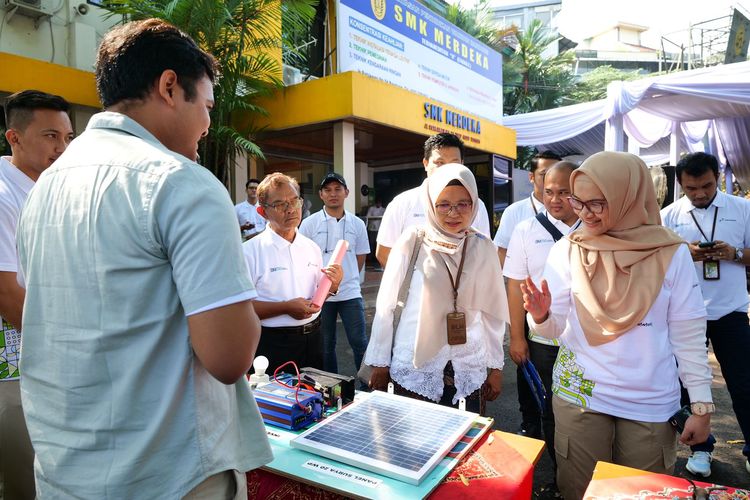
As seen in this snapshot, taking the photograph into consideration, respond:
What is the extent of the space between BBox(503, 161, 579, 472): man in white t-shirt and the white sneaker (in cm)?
77

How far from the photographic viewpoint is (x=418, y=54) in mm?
8289

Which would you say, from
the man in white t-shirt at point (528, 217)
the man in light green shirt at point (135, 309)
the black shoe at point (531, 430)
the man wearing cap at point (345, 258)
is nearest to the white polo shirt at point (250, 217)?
the man wearing cap at point (345, 258)

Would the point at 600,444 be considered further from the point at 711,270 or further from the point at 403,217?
the point at 403,217

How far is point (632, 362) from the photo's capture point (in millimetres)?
1799

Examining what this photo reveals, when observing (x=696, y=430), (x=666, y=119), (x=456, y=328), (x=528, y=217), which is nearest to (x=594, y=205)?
(x=456, y=328)

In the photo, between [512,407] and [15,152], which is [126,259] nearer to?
[15,152]

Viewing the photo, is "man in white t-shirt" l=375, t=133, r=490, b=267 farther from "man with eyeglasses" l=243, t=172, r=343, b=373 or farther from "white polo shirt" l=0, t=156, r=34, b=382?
"white polo shirt" l=0, t=156, r=34, b=382

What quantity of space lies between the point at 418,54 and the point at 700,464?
734cm

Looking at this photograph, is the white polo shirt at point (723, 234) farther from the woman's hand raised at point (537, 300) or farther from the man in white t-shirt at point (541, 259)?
the woman's hand raised at point (537, 300)

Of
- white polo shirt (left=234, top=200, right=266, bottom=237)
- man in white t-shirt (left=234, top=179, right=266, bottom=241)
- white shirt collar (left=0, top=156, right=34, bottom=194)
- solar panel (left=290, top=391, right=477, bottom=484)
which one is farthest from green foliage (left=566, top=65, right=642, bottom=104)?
white shirt collar (left=0, top=156, right=34, bottom=194)

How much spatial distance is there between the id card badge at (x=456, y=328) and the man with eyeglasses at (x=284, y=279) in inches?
28.3

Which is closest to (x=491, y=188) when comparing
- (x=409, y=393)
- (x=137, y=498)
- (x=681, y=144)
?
(x=681, y=144)

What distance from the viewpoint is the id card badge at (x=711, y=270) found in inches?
116

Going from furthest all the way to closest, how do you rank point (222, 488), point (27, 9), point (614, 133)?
1. point (614, 133)
2. point (27, 9)
3. point (222, 488)
